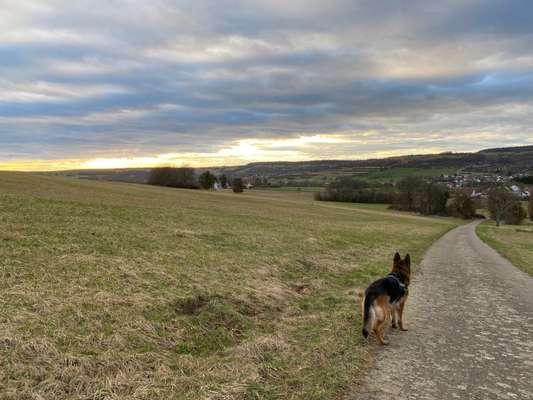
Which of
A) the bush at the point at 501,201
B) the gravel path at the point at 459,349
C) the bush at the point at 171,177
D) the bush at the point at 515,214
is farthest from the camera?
the bush at the point at 171,177

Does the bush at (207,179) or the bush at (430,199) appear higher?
the bush at (207,179)

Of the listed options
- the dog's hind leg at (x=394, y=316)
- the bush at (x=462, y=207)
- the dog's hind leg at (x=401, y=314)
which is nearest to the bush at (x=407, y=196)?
the bush at (x=462, y=207)

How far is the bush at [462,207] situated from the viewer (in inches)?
4606

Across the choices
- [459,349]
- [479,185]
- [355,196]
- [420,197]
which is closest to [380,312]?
[459,349]

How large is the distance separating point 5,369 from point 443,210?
425 ft

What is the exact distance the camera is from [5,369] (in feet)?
Answer: 18.0

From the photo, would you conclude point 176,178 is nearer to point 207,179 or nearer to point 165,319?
point 207,179

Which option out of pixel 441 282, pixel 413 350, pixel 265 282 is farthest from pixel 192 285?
pixel 441 282

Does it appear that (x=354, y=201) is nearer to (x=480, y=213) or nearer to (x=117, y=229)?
(x=480, y=213)

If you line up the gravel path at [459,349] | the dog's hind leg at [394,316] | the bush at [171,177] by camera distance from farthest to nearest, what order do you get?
the bush at [171,177] < the dog's hind leg at [394,316] < the gravel path at [459,349]

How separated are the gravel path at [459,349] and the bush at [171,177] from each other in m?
105

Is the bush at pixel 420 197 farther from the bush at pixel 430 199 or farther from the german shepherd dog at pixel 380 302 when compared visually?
the german shepherd dog at pixel 380 302

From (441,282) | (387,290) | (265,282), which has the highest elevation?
(387,290)

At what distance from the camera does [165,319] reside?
8172mm
